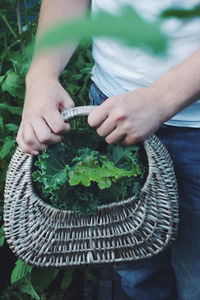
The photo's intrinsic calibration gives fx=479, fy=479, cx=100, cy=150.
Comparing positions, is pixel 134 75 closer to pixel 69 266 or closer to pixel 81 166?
pixel 81 166

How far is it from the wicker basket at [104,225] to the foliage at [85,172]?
0.03 m

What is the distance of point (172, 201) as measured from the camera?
3.07 feet

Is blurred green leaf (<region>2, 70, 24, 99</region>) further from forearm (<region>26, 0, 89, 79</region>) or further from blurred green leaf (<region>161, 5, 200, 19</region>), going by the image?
blurred green leaf (<region>161, 5, 200, 19</region>)

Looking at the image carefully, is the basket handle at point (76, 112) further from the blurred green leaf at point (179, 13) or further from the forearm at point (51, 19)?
the blurred green leaf at point (179, 13)

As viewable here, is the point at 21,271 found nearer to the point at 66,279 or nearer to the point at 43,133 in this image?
the point at 66,279

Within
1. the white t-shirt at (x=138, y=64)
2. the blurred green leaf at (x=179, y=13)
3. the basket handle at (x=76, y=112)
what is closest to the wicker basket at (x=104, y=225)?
the basket handle at (x=76, y=112)

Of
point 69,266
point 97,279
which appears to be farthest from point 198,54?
point 97,279

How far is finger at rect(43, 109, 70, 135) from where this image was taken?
900 mm

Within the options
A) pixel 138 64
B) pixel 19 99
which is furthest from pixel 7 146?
pixel 138 64

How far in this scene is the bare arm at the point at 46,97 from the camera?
91 cm

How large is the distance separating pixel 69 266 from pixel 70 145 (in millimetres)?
252

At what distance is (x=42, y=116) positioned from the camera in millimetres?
925

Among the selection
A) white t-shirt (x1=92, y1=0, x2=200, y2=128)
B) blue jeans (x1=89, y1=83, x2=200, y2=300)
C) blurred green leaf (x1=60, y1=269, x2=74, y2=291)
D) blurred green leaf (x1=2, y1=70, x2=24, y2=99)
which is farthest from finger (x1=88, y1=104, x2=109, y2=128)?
blurred green leaf (x1=60, y1=269, x2=74, y2=291)

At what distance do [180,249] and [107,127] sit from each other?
495mm
